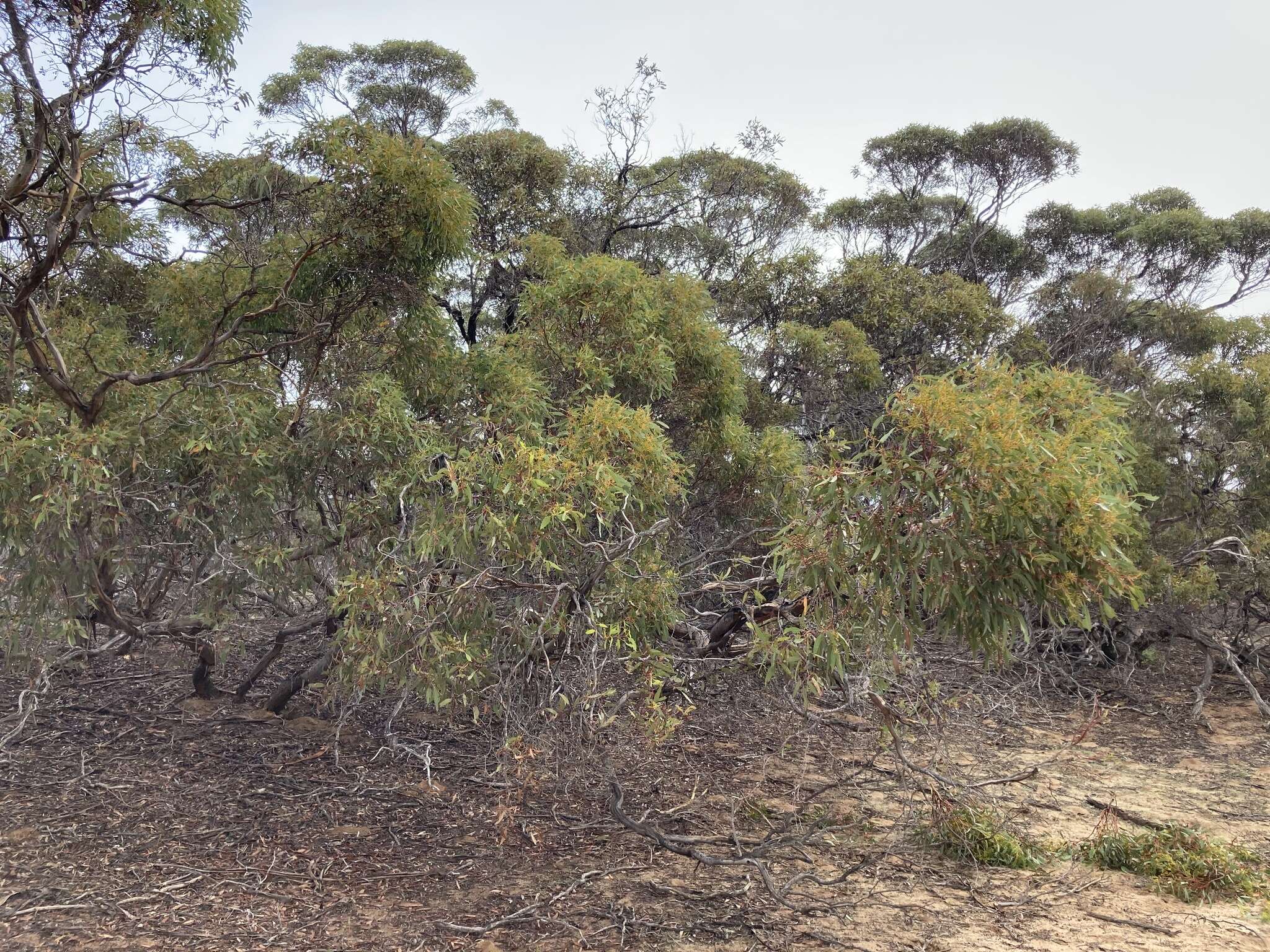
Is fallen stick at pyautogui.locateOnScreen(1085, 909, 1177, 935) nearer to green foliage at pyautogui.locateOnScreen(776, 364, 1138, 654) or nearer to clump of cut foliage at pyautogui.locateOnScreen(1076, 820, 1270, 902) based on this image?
clump of cut foliage at pyautogui.locateOnScreen(1076, 820, 1270, 902)

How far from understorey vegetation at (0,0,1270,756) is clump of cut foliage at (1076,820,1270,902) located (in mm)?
98

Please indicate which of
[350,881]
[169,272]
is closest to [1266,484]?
[350,881]

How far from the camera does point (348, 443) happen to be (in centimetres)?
560

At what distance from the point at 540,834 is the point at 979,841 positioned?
269 centimetres

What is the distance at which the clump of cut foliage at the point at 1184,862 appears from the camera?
17.1 ft

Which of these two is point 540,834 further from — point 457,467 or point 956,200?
point 956,200

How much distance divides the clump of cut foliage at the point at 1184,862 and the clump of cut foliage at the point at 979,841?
37 centimetres

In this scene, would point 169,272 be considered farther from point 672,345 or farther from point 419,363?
point 672,345

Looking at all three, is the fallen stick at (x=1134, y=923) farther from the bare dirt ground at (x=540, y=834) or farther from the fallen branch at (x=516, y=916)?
the fallen branch at (x=516, y=916)

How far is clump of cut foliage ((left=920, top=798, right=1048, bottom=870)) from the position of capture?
18.2ft

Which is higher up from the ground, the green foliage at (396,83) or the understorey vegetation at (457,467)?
the green foliage at (396,83)

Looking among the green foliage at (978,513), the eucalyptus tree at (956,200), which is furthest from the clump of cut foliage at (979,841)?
the eucalyptus tree at (956,200)

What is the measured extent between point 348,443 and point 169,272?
7.04 ft


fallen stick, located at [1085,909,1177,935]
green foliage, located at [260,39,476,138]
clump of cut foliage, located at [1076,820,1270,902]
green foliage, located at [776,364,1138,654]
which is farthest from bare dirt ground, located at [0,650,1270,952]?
green foliage, located at [260,39,476,138]
